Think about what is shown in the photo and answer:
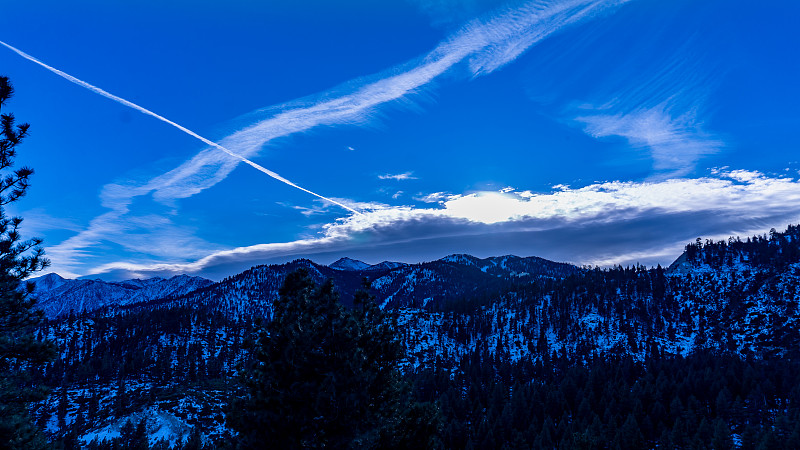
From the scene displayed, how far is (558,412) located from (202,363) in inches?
6194

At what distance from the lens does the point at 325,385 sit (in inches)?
616

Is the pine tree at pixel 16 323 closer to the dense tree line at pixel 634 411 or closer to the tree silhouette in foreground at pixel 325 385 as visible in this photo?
the tree silhouette in foreground at pixel 325 385

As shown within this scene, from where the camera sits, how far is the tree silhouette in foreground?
629 inches

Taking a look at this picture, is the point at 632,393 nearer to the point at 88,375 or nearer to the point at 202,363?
the point at 202,363

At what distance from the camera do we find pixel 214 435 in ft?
377

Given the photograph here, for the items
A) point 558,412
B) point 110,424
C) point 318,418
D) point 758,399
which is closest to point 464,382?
point 558,412

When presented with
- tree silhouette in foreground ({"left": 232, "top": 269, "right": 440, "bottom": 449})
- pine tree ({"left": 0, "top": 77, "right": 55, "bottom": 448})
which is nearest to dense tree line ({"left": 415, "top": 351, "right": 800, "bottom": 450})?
tree silhouette in foreground ({"left": 232, "top": 269, "right": 440, "bottom": 449})

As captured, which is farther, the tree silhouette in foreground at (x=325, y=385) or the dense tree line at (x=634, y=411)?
the dense tree line at (x=634, y=411)

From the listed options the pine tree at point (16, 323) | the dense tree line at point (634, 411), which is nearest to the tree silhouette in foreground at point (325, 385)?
the pine tree at point (16, 323)

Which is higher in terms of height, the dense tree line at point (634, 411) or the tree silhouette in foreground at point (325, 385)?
the tree silhouette in foreground at point (325, 385)

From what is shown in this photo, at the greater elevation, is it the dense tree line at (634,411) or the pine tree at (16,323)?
the pine tree at (16,323)

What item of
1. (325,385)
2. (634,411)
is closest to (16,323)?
(325,385)

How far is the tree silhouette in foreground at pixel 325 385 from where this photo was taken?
1598 centimetres

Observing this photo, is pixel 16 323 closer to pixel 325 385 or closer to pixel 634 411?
pixel 325 385
